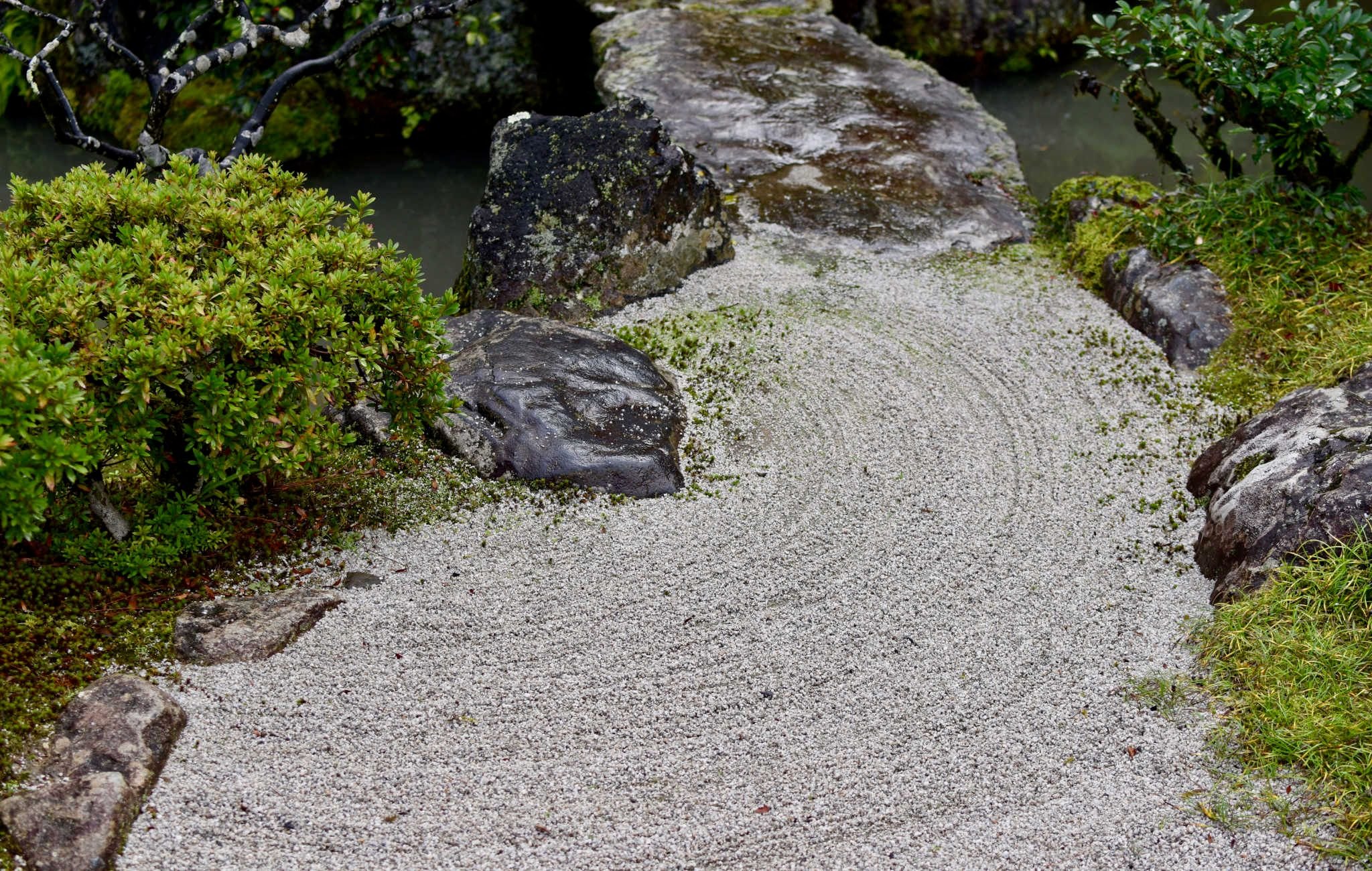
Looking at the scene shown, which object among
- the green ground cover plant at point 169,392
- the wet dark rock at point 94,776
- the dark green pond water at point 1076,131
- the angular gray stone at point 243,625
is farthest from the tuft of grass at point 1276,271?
the wet dark rock at point 94,776

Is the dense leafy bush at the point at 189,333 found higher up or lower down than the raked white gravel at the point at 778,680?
higher up

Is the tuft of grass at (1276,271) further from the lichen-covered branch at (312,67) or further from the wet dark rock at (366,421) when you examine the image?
the lichen-covered branch at (312,67)

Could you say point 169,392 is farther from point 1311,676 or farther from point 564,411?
point 1311,676

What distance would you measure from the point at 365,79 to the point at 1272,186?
790cm

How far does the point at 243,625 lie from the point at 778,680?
230 cm

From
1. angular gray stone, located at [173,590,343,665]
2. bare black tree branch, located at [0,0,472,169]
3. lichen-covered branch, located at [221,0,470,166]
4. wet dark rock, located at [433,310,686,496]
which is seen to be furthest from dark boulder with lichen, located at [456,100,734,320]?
angular gray stone, located at [173,590,343,665]

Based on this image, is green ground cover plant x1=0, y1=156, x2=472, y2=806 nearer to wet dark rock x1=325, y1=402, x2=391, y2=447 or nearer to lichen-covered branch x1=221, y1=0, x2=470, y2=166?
wet dark rock x1=325, y1=402, x2=391, y2=447

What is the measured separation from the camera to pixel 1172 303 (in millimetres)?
7262

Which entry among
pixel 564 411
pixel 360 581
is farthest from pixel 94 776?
pixel 564 411

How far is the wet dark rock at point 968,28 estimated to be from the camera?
13328 millimetres

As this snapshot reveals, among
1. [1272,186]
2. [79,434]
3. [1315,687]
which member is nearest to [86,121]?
[79,434]

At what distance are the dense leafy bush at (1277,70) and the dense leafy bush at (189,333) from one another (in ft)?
17.6

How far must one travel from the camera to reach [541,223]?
7.62 m

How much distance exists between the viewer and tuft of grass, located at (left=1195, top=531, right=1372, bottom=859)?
4.00m
